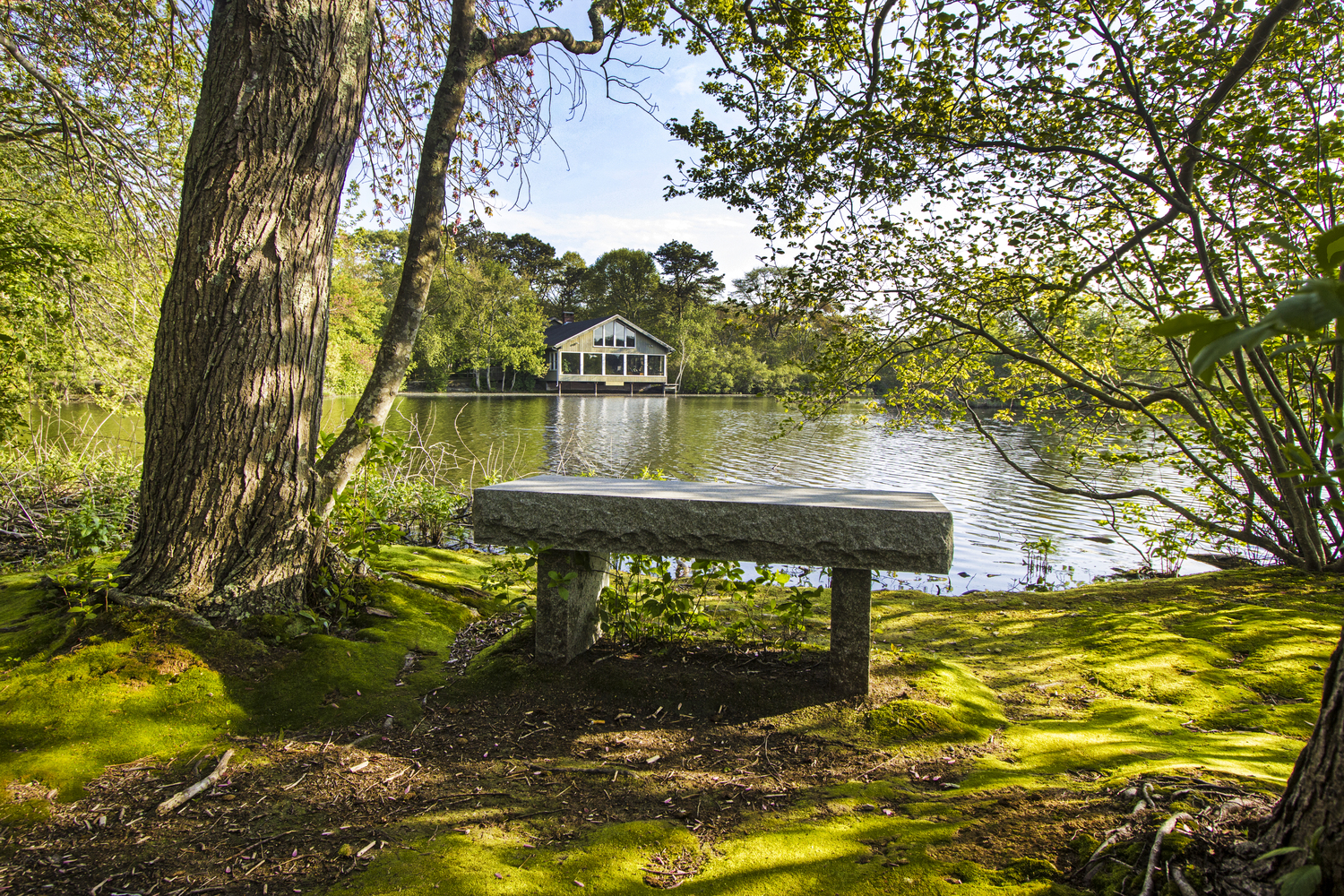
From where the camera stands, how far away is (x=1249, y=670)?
346 centimetres

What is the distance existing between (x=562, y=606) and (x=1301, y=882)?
269 centimetres

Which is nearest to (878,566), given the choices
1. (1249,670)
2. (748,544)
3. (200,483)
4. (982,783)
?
(748,544)

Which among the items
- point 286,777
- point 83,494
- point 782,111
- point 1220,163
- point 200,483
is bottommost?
point 286,777

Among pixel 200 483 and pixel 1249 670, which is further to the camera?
pixel 1249 670

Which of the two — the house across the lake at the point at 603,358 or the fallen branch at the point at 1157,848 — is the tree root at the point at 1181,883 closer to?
the fallen branch at the point at 1157,848

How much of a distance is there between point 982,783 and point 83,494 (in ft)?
26.0

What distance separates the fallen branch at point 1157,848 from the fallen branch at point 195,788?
9.25 ft

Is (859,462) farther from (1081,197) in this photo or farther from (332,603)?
(332,603)

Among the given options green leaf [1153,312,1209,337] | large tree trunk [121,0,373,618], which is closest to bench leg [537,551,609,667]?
large tree trunk [121,0,373,618]

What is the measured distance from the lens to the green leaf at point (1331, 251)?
77cm

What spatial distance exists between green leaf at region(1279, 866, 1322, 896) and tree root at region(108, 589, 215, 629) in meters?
3.73

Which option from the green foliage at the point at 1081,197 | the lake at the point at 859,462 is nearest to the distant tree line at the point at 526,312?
the lake at the point at 859,462

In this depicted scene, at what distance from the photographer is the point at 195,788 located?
2.36 meters

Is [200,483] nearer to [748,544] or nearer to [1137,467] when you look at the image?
[748,544]
